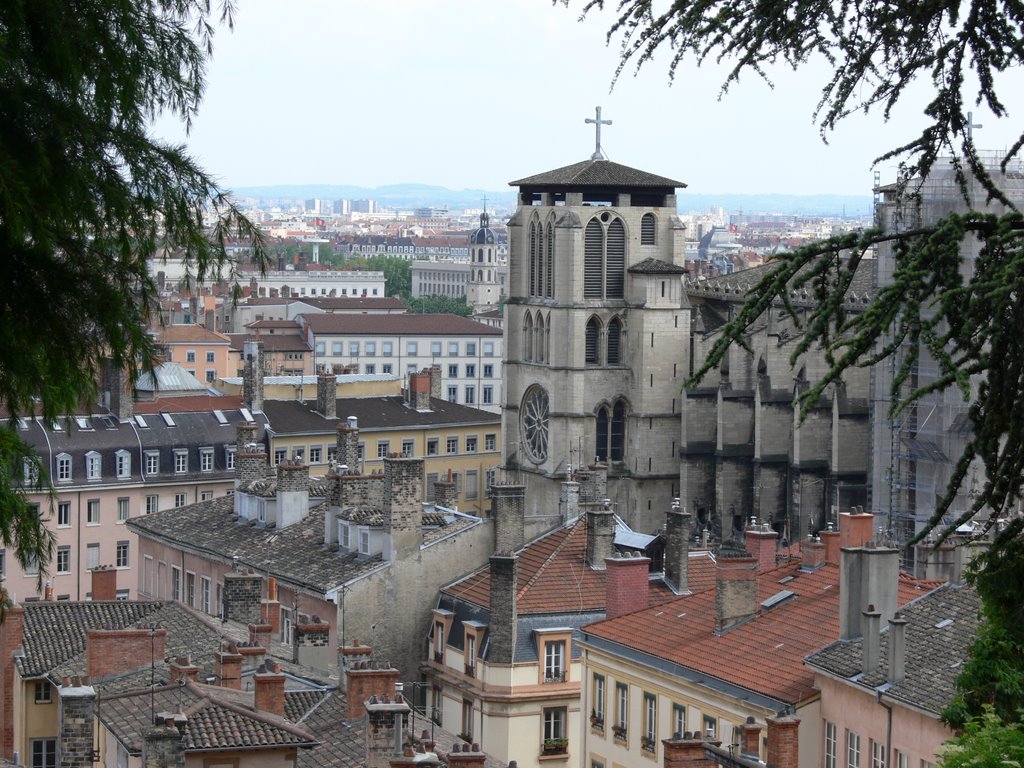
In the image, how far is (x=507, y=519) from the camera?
1563 inches

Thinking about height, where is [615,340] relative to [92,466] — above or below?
above

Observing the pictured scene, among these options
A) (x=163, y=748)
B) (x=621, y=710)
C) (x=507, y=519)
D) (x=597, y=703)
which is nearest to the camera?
(x=163, y=748)

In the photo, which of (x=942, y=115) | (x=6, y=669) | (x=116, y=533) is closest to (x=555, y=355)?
(x=116, y=533)

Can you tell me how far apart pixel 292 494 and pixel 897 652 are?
2147cm

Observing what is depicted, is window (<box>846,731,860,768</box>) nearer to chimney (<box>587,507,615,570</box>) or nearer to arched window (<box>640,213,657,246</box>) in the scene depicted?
chimney (<box>587,507,615,570</box>)

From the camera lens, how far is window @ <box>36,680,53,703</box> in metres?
30.2

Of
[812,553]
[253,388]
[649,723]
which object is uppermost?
[253,388]

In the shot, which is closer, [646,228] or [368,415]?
[368,415]

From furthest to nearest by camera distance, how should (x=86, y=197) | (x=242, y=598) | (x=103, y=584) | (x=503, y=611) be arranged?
1. (x=103, y=584)
2. (x=242, y=598)
3. (x=503, y=611)
4. (x=86, y=197)

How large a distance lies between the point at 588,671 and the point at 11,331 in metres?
23.1

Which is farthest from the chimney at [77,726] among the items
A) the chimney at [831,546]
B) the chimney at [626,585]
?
the chimney at [831,546]

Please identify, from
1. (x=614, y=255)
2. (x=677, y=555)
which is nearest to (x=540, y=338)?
(x=614, y=255)

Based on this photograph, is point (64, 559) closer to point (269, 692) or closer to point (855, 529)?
point (855, 529)

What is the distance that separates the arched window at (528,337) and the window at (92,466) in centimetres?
2505
